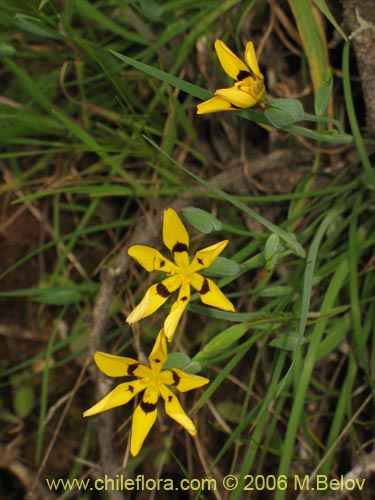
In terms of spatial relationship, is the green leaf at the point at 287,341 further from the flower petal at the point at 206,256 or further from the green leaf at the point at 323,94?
the green leaf at the point at 323,94

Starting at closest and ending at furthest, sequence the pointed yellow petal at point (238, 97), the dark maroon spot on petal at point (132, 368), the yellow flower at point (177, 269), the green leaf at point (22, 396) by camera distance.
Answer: the pointed yellow petal at point (238, 97) → the yellow flower at point (177, 269) → the dark maroon spot on petal at point (132, 368) → the green leaf at point (22, 396)

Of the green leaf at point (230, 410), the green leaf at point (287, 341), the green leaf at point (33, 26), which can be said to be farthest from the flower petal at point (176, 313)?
the green leaf at point (33, 26)

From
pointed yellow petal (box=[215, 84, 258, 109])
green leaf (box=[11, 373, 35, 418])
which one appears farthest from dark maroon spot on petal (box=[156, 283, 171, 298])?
green leaf (box=[11, 373, 35, 418])

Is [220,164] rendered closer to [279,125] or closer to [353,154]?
[353,154]

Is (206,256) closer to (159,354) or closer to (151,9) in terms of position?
(159,354)

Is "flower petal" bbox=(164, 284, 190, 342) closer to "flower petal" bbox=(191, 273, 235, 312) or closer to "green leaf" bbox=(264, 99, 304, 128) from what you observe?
"flower petal" bbox=(191, 273, 235, 312)

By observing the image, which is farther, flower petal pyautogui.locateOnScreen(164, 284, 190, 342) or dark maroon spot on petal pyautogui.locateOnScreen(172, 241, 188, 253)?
dark maroon spot on petal pyautogui.locateOnScreen(172, 241, 188, 253)

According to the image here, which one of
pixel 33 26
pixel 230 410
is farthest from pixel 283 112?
pixel 230 410
